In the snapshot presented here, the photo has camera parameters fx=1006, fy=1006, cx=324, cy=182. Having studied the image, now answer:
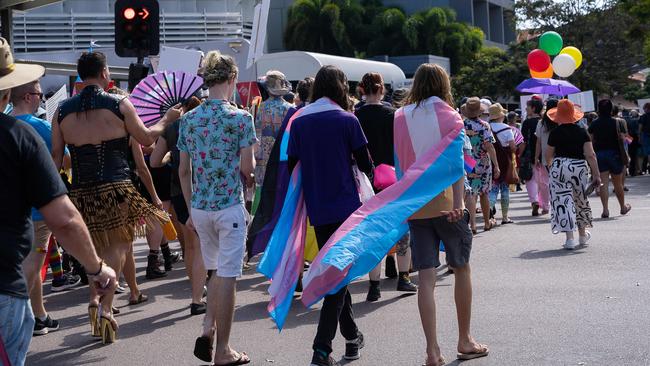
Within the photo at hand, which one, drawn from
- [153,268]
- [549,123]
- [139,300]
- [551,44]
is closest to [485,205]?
[549,123]

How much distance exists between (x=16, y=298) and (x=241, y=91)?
12.5m

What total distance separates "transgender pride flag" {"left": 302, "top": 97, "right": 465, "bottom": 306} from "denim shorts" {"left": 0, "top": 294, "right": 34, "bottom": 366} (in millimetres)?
2541

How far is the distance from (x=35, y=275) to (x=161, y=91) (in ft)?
6.10

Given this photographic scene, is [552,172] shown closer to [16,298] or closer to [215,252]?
[215,252]

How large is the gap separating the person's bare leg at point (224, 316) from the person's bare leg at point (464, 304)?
1449 mm

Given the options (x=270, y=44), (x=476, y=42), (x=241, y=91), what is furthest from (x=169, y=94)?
(x=270, y=44)

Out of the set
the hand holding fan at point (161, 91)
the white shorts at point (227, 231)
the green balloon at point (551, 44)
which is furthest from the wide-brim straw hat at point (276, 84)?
the green balloon at point (551, 44)

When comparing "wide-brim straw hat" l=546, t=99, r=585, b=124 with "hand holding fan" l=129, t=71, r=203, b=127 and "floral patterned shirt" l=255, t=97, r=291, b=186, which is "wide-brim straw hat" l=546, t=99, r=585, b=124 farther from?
"hand holding fan" l=129, t=71, r=203, b=127

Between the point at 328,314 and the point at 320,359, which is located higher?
the point at 328,314

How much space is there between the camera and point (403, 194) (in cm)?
644

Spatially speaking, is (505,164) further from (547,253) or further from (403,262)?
(403,262)

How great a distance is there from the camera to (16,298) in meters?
3.73

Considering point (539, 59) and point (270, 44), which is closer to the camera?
point (539, 59)

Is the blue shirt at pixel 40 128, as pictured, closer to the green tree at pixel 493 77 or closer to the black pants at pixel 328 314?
the black pants at pixel 328 314
